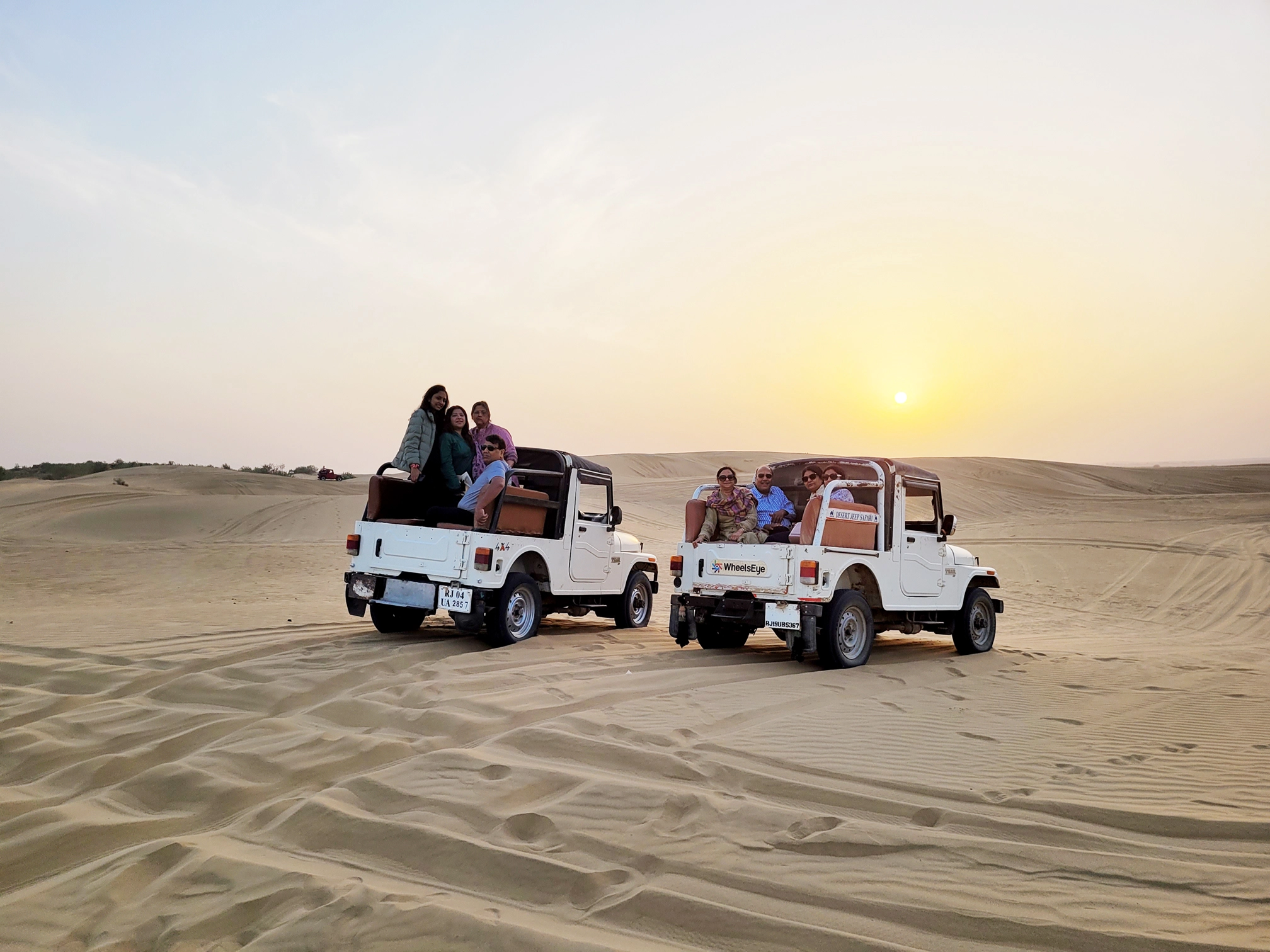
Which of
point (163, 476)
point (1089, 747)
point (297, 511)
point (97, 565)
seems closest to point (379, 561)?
Result: point (1089, 747)

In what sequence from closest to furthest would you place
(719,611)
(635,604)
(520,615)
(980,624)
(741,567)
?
(741,567)
(719,611)
(520,615)
(980,624)
(635,604)

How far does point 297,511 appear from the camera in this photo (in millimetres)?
29391

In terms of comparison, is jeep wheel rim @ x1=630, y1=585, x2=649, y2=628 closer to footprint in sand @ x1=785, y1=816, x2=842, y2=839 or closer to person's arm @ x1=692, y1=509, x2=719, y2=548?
person's arm @ x1=692, y1=509, x2=719, y2=548

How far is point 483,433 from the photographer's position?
10.4 metres

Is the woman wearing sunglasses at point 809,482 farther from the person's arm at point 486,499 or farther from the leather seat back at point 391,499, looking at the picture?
the leather seat back at point 391,499

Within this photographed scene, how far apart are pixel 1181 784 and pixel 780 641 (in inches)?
264

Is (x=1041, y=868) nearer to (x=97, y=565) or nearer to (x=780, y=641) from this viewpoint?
(x=780, y=641)

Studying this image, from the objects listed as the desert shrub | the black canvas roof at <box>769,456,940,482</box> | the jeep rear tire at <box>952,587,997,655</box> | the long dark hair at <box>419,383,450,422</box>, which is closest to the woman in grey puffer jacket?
the long dark hair at <box>419,383,450,422</box>

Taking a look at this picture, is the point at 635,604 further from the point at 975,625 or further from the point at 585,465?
the point at 975,625

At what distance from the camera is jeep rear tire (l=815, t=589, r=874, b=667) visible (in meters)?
8.83

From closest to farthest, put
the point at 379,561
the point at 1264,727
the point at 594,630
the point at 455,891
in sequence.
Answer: the point at 455,891 < the point at 1264,727 < the point at 379,561 < the point at 594,630

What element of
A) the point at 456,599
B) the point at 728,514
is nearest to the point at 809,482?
the point at 728,514

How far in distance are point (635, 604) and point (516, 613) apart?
2781 millimetres

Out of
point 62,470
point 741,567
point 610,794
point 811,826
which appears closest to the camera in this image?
point 811,826
